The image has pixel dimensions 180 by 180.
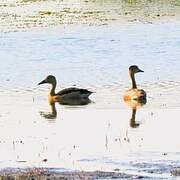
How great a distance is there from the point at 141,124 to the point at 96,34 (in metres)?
22.5

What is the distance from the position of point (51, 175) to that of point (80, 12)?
127 feet

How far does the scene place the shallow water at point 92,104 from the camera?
14.5m

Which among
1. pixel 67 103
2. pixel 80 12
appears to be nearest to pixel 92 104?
pixel 67 103

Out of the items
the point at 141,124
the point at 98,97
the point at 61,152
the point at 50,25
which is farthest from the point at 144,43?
the point at 61,152

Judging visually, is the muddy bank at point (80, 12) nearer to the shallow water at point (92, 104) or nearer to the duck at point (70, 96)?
the shallow water at point (92, 104)

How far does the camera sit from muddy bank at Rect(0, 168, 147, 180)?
12.4 m

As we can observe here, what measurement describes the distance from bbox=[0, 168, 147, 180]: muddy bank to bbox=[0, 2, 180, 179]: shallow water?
0.49 metres

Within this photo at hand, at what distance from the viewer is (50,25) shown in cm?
4344

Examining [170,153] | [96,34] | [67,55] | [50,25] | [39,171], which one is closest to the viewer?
[39,171]

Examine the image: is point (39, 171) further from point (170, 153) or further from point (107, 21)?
point (107, 21)

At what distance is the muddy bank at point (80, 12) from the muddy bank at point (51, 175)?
28.4 metres

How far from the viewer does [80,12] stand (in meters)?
50.8

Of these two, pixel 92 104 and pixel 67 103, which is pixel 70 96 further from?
pixel 92 104

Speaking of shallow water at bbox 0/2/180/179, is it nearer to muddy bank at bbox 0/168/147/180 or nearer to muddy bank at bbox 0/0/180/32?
muddy bank at bbox 0/168/147/180
